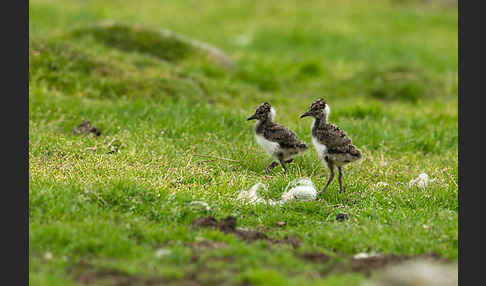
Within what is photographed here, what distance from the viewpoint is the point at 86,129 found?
12.0 m

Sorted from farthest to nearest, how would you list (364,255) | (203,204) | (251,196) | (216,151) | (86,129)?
(86,129) < (216,151) < (251,196) < (203,204) < (364,255)

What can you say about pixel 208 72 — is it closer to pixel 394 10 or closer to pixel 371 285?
pixel 371 285

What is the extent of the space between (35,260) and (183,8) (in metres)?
24.9

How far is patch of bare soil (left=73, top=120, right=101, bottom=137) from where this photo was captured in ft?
39.0

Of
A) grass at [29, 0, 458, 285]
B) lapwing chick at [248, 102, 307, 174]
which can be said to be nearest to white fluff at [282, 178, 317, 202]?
grass at [29, 0, 458, 285]

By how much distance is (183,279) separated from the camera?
5.93 metres

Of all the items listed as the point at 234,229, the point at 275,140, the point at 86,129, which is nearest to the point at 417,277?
the point at 234,229

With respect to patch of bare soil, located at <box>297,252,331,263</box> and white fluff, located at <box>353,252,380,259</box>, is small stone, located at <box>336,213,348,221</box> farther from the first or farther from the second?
patch of bare soil, located at <box>297,252,331,263</box>

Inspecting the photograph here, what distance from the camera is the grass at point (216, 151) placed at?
660 cm

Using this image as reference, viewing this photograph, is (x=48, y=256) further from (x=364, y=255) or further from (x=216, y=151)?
(x=216, y=151)

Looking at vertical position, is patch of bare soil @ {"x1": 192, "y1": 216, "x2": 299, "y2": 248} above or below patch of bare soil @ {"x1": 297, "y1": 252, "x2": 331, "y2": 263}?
above

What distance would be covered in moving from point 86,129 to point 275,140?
13.4 ft

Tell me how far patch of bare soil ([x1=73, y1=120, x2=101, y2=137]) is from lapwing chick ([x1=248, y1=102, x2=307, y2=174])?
3.44m

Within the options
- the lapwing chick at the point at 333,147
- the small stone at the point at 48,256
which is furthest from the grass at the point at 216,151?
the lapwing chick at the point at 333,147
